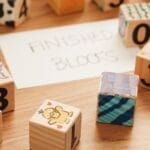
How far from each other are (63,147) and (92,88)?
0.56 ft

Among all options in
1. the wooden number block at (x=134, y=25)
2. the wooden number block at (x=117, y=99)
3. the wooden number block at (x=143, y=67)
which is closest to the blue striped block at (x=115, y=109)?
the wooden number block at (x=117, y=99)

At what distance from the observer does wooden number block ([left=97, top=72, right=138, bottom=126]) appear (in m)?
0.74

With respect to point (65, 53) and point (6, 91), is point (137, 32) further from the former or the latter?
point (6, 91)

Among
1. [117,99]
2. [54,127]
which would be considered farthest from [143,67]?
[54,127]

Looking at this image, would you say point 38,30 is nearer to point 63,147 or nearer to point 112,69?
point 112,69

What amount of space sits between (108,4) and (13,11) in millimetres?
199

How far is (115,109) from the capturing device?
0.75 meters

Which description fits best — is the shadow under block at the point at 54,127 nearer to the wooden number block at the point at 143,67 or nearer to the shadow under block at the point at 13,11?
the wooden number block at the point at 143,67

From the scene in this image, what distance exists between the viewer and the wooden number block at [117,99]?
74 centimetres

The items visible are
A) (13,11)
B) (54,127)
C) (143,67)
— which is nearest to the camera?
(54,127)

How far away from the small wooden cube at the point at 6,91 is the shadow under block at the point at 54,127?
0.24ft

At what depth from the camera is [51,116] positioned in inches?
27.7

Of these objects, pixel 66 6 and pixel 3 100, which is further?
pixel 66 6

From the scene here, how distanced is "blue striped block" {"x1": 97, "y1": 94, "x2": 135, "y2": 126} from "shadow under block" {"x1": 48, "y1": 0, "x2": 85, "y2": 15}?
12.4 inches
